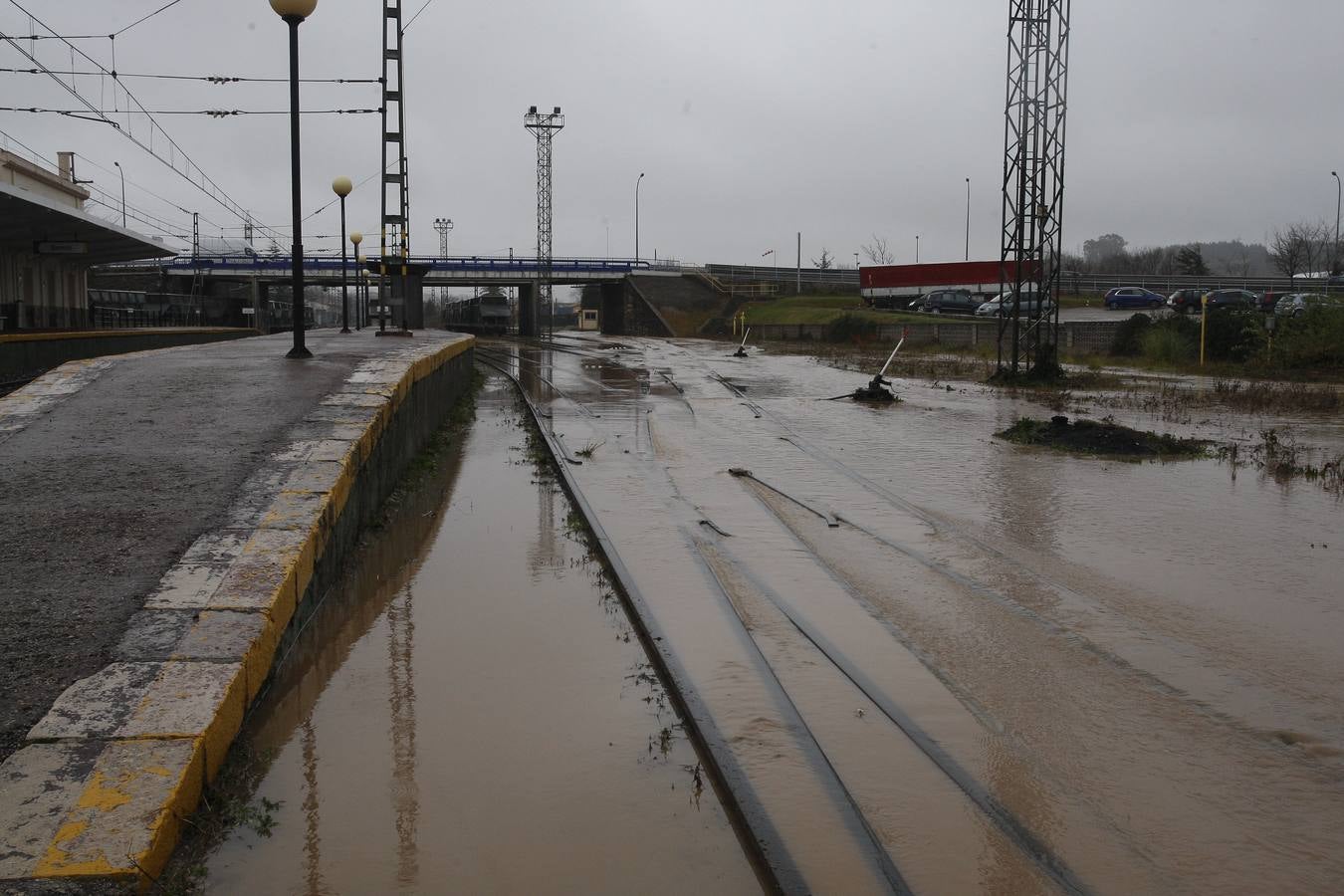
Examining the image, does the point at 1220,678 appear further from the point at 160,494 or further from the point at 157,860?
the point at 160,494

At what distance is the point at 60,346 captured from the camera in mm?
23875

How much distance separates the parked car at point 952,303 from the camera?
219 feet

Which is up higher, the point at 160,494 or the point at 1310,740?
the point at 160,494

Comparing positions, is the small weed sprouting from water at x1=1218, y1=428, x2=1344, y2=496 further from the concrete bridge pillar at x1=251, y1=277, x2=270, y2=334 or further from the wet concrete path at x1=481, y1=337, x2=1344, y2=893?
the concrete bridge pillar at x1=251, y1=277, x2=270, y2=334

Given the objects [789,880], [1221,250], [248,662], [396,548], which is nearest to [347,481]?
[396,548]

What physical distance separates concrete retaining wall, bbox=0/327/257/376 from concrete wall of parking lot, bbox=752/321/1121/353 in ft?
68.3

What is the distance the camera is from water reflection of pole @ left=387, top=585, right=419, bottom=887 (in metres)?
4.19

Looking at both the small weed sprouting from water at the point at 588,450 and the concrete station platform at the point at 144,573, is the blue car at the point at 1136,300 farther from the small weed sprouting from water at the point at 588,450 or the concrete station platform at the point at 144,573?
the concrete station platform at the point at 144,573

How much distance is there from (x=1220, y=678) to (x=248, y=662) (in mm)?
5012

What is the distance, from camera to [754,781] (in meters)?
4.71

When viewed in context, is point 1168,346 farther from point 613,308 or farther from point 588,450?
point 613,308

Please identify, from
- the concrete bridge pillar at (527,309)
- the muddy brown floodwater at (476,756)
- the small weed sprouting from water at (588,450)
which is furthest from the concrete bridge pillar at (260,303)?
the muddy brown floodwater at (476,756)

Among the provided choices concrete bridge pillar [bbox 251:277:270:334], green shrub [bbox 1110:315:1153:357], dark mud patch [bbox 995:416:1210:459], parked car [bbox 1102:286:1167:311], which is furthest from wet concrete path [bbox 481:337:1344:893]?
concrete bridge pillar [bbox 251:277:270:334]

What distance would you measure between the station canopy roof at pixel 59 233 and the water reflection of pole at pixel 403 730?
1737cm
